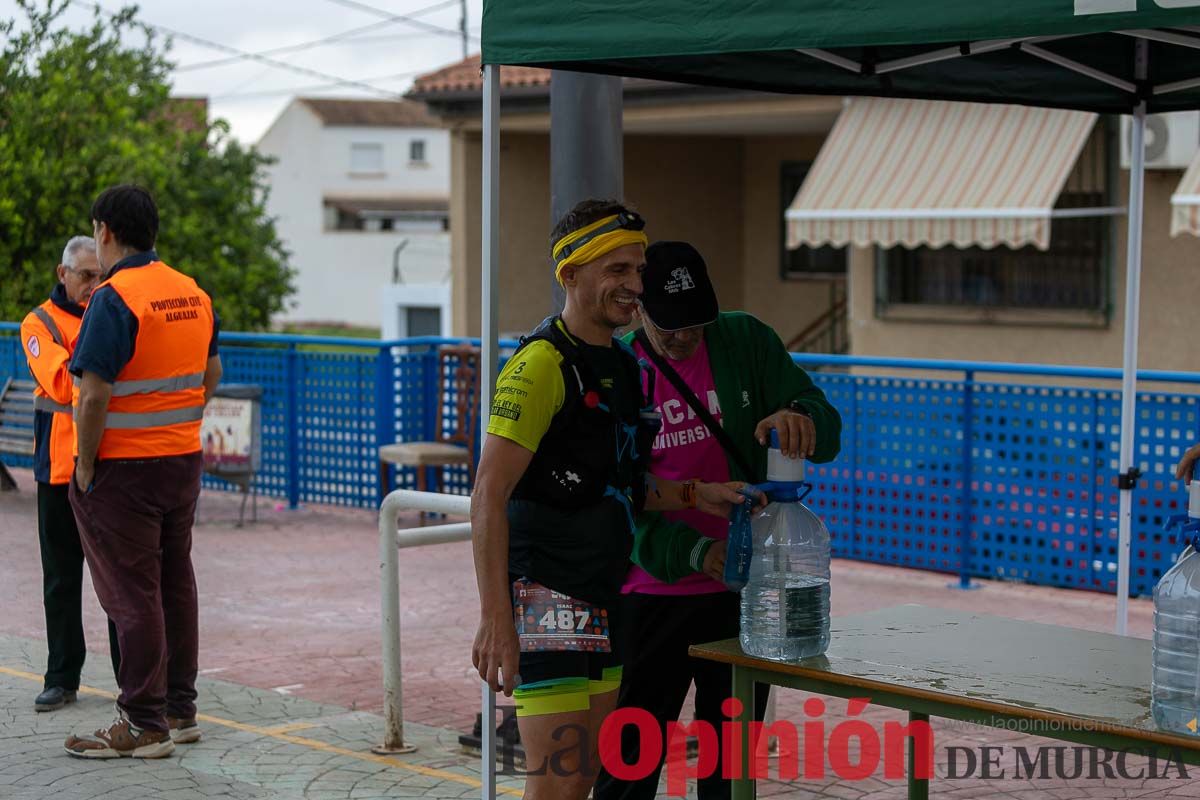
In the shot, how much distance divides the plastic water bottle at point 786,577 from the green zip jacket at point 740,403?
19 centimetres

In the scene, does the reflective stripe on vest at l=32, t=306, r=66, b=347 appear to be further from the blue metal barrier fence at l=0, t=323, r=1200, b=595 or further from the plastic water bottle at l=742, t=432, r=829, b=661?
the blue metal barrier fence at l=0, t=323, r=1200, b=595

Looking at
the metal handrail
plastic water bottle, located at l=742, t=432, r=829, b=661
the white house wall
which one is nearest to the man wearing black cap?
plastic water bottle, located at l=742, t=432, r=829, b=661

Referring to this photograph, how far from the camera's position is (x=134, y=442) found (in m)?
6.18

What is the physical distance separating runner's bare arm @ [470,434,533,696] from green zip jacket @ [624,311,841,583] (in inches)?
25.8

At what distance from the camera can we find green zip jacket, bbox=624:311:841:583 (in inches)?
176

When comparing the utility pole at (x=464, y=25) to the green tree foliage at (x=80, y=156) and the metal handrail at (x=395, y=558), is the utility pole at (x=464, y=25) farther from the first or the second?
the metal handrail at (x=395, y=558)

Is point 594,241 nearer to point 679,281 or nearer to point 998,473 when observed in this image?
point 679,281

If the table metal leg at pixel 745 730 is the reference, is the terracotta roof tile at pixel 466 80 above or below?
above

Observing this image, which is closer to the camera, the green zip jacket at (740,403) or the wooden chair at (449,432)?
the green zip jacket at (740,403)

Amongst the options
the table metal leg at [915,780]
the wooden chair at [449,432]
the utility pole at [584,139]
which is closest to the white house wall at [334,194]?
the wooden chair at [449,432]

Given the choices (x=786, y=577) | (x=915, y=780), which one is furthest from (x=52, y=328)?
(x=915, y=780)

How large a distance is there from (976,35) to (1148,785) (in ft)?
11.0

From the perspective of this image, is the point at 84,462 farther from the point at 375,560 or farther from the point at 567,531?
the point at 375,560

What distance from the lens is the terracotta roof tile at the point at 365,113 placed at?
69.1 meters
